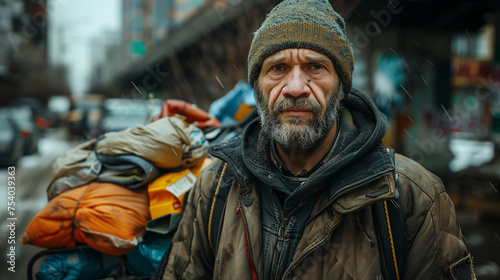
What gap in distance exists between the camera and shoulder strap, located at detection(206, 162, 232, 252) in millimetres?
2006

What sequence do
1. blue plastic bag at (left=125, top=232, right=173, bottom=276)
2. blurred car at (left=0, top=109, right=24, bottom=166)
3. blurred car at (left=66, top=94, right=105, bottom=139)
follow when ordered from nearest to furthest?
blue plastic bag at (left=125, top=232, right=173, bottom=276) < blurred car at (left=0, top=109, right=24, bottom=166) < blurred car at (left=66, top=94, right=105, bottom=139)

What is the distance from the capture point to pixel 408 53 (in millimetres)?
10867

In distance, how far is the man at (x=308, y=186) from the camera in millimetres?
1677

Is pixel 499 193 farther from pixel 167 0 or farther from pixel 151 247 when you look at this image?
pixel 167 0

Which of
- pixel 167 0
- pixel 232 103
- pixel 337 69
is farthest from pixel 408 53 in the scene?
pixel 167 0

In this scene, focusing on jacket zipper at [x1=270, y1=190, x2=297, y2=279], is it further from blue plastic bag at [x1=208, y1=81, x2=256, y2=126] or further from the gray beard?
blue plastic bag at [x1=208, y1=81, x2=256, y2=126]

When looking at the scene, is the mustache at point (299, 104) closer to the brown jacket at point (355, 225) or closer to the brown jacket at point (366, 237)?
the brown jacket at point (355, 225)

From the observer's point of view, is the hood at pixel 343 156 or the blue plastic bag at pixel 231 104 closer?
the hood at pixel 343 156

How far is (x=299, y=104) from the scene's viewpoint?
1906mm

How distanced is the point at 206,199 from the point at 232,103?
5.45 feet

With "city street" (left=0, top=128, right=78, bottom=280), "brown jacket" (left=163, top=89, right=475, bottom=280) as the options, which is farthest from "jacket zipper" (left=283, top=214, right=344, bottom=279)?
"city street" (left=0, top=128, right=78, bottom=280)

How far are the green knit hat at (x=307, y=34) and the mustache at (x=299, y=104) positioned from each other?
8.8 inches

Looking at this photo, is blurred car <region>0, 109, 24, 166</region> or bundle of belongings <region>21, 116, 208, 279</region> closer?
bundle of belongings <region>21, 116, 208, 279</region>

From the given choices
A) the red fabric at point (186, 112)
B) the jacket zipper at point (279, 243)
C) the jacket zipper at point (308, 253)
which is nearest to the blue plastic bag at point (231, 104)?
the red fabric at point (186, 112)
